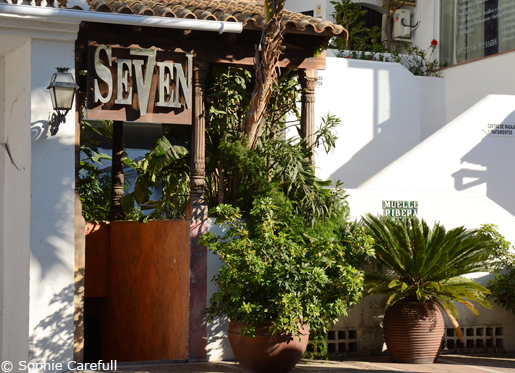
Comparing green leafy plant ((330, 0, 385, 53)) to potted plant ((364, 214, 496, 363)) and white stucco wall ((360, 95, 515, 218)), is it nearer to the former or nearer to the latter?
white stucco wall ((360, 95, 515, 218))

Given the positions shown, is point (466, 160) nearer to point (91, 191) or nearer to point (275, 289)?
point (275, 289)

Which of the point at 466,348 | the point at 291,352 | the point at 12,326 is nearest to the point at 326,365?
the point at 291,352

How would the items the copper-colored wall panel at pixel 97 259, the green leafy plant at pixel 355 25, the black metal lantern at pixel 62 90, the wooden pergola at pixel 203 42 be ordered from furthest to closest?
the green leafy plant at pixel 355 25, the copper-colored wall panel at pixel 97 259, the wooden pergola at pixel 203 42, the black metal lantern at pixel 62 90

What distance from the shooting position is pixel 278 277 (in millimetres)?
7109

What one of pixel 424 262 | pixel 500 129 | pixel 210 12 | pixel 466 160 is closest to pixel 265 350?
pixel 424 262

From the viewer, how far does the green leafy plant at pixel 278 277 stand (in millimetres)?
7051

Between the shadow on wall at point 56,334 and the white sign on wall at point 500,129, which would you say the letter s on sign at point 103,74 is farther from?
the white sign on wall at point 500,129

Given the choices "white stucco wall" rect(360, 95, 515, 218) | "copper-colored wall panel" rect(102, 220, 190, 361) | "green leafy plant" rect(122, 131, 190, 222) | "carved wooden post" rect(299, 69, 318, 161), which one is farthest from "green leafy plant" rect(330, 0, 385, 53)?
→ "copper-colored wall panel" rect(102, 220, 190, 361)

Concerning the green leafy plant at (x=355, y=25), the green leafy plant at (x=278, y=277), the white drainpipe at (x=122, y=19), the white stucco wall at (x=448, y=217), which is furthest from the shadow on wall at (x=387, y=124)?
the white drainpipe at (x=122, y=19)

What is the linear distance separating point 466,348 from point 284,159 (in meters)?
4.05

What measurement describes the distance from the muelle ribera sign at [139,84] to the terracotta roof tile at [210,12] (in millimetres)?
456

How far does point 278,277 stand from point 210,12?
3.36 m

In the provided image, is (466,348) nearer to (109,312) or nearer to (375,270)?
(375,270)

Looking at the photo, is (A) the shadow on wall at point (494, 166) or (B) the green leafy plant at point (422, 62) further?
(B) the green leafy plant at point (422, 62)
